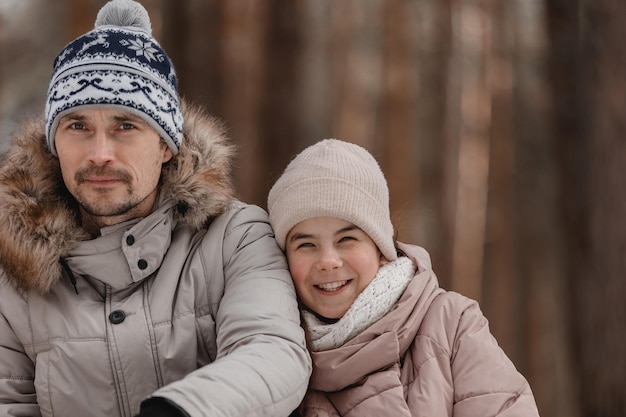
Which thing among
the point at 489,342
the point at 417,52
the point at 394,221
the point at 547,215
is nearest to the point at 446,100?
the point at 417,52

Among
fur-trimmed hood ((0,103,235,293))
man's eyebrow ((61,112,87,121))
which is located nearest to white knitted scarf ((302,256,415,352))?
fur-trimmed hood ((0,103,235,293))

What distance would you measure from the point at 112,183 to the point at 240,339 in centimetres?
51

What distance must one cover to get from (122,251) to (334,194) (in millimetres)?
503

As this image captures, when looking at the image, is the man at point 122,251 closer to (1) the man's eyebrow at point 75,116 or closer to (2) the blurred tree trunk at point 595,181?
(1) the man's eyebrow at point 75,116

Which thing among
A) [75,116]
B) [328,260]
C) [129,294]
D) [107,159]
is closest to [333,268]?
[328,260]

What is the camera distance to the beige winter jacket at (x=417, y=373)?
1660 mm

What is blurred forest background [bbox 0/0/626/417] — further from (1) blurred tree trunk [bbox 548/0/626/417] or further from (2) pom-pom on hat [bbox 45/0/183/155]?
(2) pom-pom on hat [bbox 45/0/183/155]

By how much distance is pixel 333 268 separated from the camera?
1768 millimetres

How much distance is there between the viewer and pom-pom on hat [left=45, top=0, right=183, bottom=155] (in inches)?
70.8

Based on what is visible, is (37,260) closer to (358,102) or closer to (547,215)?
(358,102)

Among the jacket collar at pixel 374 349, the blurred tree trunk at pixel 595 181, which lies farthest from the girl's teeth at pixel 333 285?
the blurred tree trunk at pixel 595 181

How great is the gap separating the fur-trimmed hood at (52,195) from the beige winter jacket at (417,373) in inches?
19.3

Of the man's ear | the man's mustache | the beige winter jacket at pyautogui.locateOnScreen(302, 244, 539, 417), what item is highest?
the man's ear

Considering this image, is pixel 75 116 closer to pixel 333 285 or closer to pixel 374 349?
pixel 333 285
